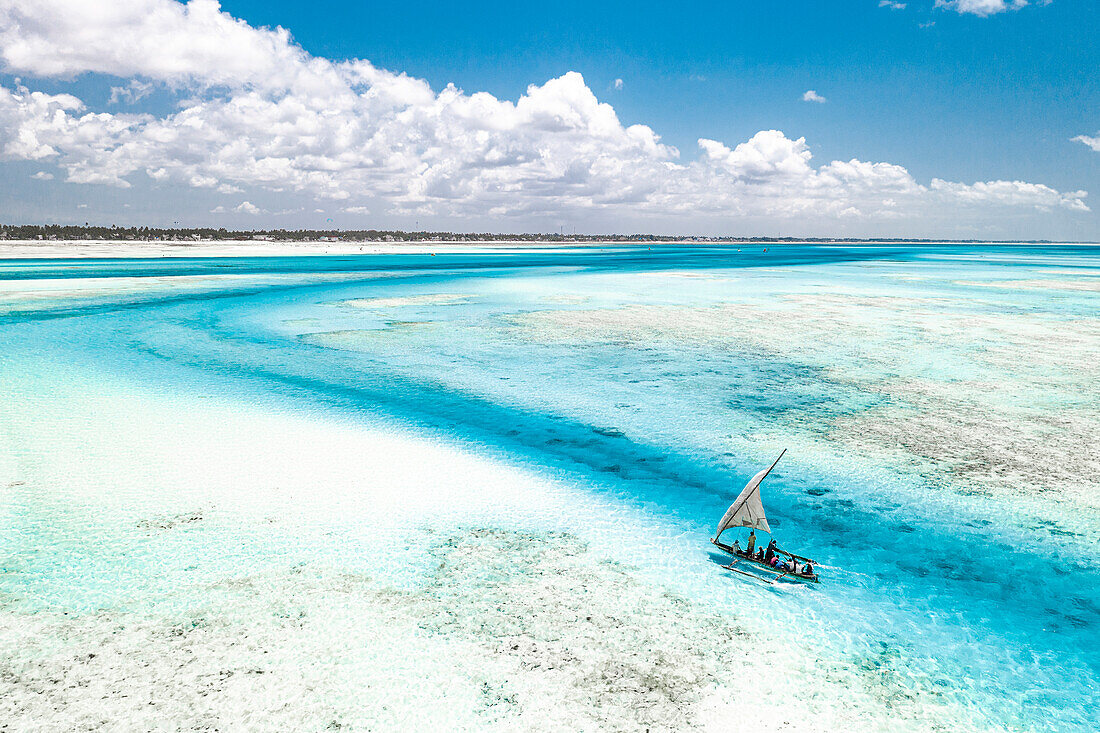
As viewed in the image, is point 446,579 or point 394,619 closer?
point 394,619

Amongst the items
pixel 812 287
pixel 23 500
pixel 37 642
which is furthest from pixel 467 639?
pixel 812 287

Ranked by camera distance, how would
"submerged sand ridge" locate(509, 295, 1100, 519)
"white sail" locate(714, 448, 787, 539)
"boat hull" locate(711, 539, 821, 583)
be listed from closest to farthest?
"boat hull" locate(711, 539, 821, 583), "white sail" locate(714, 448, 787, 539), "submerged sand ridge" locate(509, 295, 1100, 519)

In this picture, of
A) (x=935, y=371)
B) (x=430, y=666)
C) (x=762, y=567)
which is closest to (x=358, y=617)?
(x=430, y=666)

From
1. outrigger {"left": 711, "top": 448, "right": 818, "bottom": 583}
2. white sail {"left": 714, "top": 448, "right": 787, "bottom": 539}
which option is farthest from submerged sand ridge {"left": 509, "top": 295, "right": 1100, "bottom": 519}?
white sail {"left": 714, "top": 448, "right": 787, "bottom": 539}

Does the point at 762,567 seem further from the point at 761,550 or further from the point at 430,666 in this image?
the point at 430,666

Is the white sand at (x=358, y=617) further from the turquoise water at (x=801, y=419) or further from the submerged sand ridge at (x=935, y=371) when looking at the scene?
the submerged sand ridge at (x=935, y=371)

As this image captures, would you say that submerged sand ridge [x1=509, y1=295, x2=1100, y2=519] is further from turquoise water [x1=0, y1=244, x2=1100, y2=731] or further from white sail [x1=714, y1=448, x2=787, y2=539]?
white sail [x1=714, y1=448, x2=787, y2=539]

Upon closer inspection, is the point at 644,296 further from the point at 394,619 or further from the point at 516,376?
the point at 394,619
